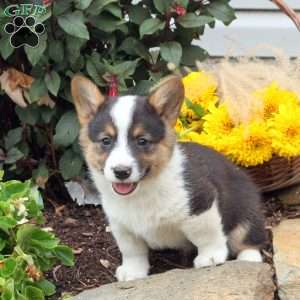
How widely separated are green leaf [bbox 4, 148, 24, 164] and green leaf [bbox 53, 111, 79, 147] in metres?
0.30

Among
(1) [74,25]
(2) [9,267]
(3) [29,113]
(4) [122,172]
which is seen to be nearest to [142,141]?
(4) [122,172]

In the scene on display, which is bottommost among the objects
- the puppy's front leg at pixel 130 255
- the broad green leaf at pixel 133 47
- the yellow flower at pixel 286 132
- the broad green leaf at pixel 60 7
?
the puppy's front leg at pixel 130 255

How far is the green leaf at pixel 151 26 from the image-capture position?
192 inches

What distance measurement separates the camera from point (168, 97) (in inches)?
158

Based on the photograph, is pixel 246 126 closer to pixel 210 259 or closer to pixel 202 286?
pixel 210 259

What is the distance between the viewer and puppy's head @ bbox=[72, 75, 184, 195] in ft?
12.5

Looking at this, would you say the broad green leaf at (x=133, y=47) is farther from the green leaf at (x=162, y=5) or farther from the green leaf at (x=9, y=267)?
the green leaf at (x=9, y=267)

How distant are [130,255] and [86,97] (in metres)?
0.87

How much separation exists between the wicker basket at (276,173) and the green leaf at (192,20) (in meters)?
0.94

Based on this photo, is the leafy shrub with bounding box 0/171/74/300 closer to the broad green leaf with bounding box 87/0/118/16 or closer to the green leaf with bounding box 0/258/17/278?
the green leaf with bounding box 0/258/17/278

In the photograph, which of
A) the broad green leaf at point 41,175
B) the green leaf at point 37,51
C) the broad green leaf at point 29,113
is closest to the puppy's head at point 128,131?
the green leaf at point 37,51

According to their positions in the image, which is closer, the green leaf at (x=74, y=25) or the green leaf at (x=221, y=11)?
the green leaf at (x=74, y=25)

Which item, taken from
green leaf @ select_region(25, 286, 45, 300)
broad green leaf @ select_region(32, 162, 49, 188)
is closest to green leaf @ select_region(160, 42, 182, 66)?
broad green leaf @ select_region(32, 162, 49, 188)

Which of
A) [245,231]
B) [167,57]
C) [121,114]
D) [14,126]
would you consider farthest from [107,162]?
[14,126]
